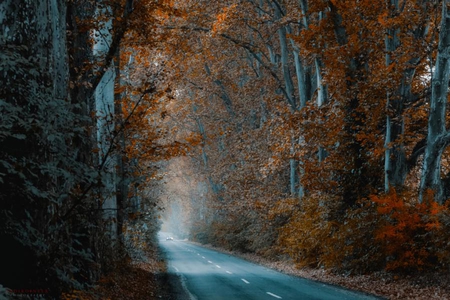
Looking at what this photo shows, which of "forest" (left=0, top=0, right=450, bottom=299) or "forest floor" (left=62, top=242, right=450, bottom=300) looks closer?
"forest" (left=0, top=0, right=450, bottom=299)

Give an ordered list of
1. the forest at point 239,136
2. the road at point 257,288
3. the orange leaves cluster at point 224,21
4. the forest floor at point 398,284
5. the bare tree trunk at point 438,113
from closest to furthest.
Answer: the forest at point 239,136, the forest floor at point 398,284, the road at point 257,288, the bare tree trunk at point 438,113, the orange leaves cluster at point 224,21

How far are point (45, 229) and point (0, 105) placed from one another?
1915 mm

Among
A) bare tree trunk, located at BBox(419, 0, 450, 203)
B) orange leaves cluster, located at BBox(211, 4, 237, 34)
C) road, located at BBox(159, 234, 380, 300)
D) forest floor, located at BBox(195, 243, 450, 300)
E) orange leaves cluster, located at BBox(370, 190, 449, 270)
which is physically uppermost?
orange leaves cluster, located at BBox(211, 4, 237, 34)

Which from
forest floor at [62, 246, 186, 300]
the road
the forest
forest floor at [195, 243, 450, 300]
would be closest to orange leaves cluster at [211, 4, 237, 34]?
the forest

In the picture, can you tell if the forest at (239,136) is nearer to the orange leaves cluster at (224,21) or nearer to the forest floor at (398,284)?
the orange leaves cluster at (224,21)

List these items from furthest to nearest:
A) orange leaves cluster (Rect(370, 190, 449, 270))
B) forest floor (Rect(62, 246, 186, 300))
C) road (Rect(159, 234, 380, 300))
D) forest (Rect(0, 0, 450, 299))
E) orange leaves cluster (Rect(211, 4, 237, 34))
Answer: orange leaves cluster (Rect(211, 4, 237, 34)), orange leaves cluster (Rect(370, 190, 449, 270)), road (Rect(159, 234, 380, 300)), forest floor (Rect(62, 246, 186, 300)), forest (Rect(0, 0, 450, 299))

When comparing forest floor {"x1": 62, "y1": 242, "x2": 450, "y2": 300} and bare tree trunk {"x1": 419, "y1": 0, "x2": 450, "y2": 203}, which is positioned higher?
bare tree trunk {"x1": 419, "y1": 0, "x2": 450, "y2": 203}

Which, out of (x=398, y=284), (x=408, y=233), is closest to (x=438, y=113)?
(x=408, y=233)

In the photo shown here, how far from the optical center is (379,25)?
17422mm

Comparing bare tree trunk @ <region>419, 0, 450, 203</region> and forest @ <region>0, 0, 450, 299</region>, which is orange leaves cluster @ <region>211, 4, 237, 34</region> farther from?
bare tree trunk @ <region>419, 0, 450, 203</region>

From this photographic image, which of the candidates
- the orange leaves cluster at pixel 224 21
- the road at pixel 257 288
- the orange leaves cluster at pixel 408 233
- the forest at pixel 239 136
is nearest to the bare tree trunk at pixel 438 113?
the forest at pixel 239 136

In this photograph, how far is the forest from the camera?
6.09 meters

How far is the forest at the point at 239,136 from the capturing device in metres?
6.09

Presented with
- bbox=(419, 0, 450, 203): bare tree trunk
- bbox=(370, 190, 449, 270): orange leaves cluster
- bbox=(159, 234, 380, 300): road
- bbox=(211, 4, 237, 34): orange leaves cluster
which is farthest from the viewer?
bbox=(211, 4, 237, 34): orange leaves cluster
